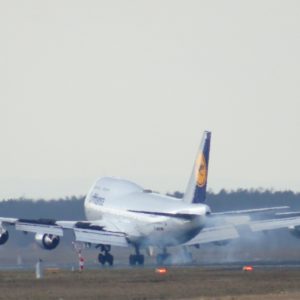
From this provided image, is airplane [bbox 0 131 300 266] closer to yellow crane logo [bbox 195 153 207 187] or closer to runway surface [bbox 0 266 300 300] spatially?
yellow crane logo [bbox 195 153 207 187]

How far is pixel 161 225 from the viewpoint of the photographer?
97.8 meters

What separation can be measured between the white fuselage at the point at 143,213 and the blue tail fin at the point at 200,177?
879 millimetres

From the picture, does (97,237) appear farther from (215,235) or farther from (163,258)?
(215,235)

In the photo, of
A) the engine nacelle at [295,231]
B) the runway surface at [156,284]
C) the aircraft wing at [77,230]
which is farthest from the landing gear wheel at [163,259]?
the runway surface at [156,284]

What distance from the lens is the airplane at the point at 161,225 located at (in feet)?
313

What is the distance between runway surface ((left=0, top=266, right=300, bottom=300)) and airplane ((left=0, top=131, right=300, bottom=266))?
1503 centimetres

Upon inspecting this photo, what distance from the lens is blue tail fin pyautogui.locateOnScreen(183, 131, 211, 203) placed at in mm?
96312

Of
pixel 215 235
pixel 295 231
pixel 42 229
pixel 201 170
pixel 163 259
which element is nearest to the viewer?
pixel 42 229

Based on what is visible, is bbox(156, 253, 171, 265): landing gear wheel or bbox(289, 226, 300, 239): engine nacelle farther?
bbox(156, 253, 171, 265): landing gear wheel

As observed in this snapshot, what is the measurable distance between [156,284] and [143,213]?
113 feet

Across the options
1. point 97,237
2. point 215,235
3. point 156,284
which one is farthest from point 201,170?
point 156,284

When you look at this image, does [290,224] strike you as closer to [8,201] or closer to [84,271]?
[84,271]

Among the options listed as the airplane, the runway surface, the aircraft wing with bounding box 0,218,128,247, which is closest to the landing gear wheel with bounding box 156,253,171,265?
the airplane

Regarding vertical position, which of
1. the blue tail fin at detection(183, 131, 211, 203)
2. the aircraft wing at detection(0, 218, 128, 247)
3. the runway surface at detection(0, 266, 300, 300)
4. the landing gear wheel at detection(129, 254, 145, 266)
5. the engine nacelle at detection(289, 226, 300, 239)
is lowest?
the runway surface at detection(0, 266, 300, 300)
